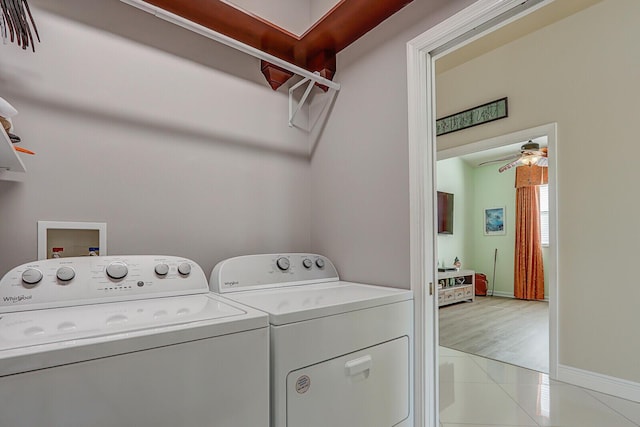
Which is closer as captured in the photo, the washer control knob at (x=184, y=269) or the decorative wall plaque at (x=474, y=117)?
the washer control knob at (x=184, y=269)

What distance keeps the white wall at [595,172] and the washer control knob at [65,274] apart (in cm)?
316

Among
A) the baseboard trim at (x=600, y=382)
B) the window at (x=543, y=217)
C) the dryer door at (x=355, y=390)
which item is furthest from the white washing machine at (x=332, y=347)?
the window at (x=543, y=217)

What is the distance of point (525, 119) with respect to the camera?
295cm

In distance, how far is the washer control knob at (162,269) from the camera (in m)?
1.29

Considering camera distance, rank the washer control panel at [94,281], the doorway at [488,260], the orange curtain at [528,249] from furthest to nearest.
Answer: the orange curtain at [528,249] < the doorway at [488,260] < the washer control panel at [94,281]

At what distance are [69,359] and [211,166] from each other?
1.16m

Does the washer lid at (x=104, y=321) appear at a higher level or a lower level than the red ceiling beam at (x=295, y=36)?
lower

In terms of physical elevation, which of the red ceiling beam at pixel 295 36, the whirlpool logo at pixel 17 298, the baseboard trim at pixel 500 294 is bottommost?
the baseboard trim at pixel 500 294

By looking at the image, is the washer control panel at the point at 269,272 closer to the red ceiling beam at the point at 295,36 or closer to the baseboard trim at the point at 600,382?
the red ceiling beam at the point at 295,36

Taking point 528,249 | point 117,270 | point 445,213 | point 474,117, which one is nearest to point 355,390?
point 117,270

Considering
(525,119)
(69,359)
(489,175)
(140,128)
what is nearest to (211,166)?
(140,128)

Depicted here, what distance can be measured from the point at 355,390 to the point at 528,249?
6.07m

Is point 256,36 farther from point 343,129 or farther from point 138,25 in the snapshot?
point 343,129

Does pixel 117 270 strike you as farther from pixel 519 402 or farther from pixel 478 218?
pixel 478 218
